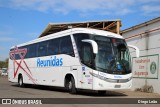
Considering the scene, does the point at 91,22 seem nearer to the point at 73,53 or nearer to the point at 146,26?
the point at 146,26

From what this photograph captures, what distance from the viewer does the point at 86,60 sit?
1661 centimetres

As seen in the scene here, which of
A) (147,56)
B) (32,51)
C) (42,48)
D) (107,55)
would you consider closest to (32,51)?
(32,51)

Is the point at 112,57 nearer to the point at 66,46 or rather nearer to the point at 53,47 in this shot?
the point at 66,46

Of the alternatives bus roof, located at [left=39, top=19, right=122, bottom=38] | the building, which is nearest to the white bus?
the building

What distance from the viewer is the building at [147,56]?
19.5 m

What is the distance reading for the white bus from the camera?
16.1 meters

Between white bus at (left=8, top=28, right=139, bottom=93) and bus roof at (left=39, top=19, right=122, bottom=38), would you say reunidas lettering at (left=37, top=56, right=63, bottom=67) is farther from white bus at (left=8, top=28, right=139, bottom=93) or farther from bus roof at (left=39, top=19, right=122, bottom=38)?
bus roof at (left=39, top=19, right=122, bottom=38)

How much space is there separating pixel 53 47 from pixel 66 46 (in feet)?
5.95

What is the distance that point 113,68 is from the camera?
53.5 ft

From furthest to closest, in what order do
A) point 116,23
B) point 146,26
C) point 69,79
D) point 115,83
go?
point 116,23
point 146,26
point 69,79
point 115,83

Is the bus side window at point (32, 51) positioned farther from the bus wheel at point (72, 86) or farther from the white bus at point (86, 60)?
the bus wheel at point (72, 86)

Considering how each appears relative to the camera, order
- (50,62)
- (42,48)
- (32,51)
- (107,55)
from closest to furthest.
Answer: (107,55), (50,62), (42,48), (32,51)

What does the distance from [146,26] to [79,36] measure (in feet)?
17.9

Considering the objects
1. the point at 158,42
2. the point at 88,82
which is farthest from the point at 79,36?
the point at 158,42
